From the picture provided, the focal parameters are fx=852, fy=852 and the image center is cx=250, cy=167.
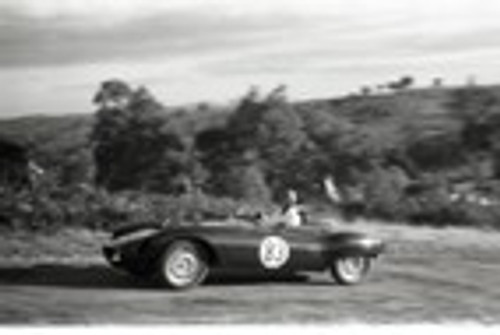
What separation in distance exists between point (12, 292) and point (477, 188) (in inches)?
112

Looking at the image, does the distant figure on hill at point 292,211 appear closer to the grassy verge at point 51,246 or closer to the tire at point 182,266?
the tire at point 182,266

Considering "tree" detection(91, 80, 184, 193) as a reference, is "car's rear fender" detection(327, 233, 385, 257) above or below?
below

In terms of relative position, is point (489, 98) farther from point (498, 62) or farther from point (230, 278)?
point (230, 278)

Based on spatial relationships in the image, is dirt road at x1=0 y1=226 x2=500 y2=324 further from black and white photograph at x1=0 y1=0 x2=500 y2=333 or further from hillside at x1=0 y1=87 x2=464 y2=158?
hillside at x1=0 y1=87 x2=464 y2=158

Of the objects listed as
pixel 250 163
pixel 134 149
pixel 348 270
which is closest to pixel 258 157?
pixel 250 163

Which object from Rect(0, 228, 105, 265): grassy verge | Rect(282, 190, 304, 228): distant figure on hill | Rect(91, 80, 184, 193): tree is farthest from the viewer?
Rect(282, 190, 304, 228): distant figure on hill

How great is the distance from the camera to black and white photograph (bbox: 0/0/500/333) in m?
4.84

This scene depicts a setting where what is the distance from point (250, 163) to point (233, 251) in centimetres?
54

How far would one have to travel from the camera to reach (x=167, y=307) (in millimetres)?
4930

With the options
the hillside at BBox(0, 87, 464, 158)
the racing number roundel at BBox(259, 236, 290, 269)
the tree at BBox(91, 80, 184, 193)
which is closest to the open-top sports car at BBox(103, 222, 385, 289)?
the racing number roundel at BBox(259, 236, 290, 269)

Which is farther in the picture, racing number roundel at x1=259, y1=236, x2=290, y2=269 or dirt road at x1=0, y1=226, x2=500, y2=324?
racing number roundel at x1=259, y1=236, x2=290, y2=269

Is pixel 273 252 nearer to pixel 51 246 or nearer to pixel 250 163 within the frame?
pixel 250 163

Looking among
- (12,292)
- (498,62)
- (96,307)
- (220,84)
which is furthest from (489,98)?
(12,292)

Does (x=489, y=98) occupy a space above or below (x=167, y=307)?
above
